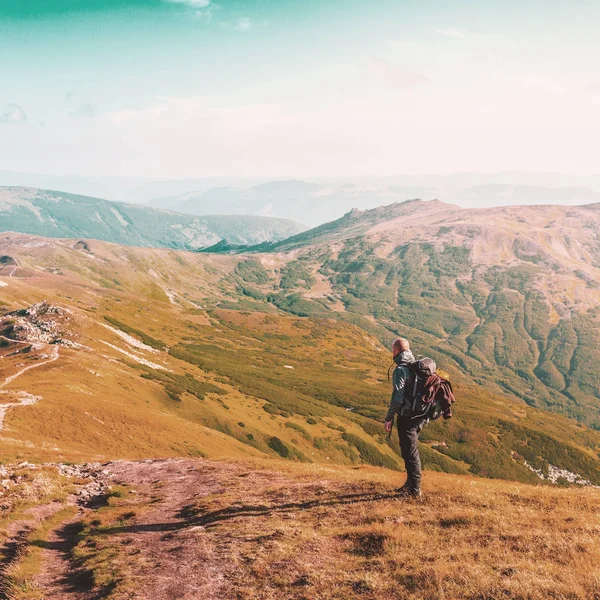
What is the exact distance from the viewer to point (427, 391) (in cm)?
1700

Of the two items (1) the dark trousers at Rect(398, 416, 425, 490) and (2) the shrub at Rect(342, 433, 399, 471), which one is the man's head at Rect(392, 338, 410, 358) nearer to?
(1) the dark trousers at Rect(398, 416, 425, 490)

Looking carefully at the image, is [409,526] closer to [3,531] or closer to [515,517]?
[515,517]

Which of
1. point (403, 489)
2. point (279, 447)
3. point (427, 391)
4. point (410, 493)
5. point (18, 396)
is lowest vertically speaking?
point (279, 447)

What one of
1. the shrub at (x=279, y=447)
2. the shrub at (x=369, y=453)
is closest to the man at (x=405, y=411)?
the shrub at (x=279, y=447)

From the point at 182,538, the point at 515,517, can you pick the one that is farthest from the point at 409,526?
the point at 182,538

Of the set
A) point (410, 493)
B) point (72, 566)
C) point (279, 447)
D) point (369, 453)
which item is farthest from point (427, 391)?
point (369, 453)

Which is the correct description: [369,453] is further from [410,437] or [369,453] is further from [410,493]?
[410,437]

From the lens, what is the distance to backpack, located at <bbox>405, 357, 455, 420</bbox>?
1706 centimetres

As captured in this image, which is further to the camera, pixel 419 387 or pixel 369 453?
pixel 369 453

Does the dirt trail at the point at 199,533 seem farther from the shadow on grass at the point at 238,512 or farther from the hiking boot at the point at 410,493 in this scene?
the hiking boot at the point at 410,493

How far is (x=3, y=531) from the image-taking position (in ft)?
66.3

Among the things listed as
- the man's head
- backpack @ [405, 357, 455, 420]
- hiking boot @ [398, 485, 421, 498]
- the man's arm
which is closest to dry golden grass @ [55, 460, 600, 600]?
hiking boot @ [398, 485, 421, 498]

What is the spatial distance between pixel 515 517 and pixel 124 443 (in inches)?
2581

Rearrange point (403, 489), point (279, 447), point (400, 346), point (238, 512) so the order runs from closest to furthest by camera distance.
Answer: point (400, 346) < point (403, 489) < point (238, 512) < point (279, 447)
